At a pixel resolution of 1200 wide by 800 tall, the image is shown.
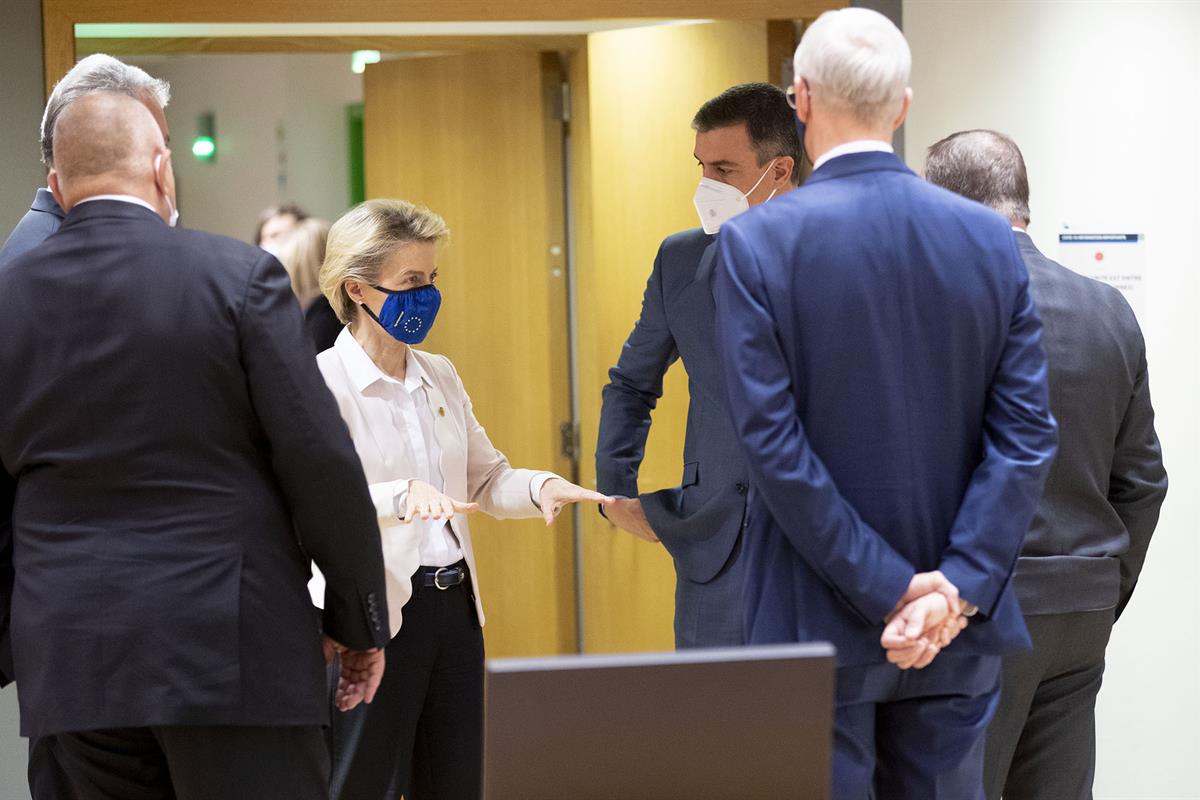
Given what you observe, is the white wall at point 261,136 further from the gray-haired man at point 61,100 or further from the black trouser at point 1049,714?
the black trouser at point 1049,714

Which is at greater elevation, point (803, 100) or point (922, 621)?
point (803, 100)

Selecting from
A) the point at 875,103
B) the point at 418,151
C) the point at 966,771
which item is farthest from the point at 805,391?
the point at 418,151

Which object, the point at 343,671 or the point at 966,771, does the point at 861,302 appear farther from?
the point at 343,671

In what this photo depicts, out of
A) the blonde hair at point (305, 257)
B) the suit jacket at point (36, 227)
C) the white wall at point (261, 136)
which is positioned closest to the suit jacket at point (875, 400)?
the suit jacket at point (36, 227)

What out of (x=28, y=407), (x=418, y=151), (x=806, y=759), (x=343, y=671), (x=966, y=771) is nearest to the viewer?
(x=806, y=759)

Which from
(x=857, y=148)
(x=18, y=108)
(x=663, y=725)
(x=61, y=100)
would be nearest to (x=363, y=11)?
(x=18, y=108)

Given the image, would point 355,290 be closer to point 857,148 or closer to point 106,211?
point 106,211

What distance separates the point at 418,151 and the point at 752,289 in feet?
8.79

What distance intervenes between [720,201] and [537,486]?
73 cm

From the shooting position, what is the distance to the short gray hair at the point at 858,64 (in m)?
2.04

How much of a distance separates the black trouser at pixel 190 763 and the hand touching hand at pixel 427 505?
1.78 ft

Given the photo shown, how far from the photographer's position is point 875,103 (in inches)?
81.4

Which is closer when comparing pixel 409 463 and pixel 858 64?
pixel 858 64

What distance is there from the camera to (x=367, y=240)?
9.52 feet
